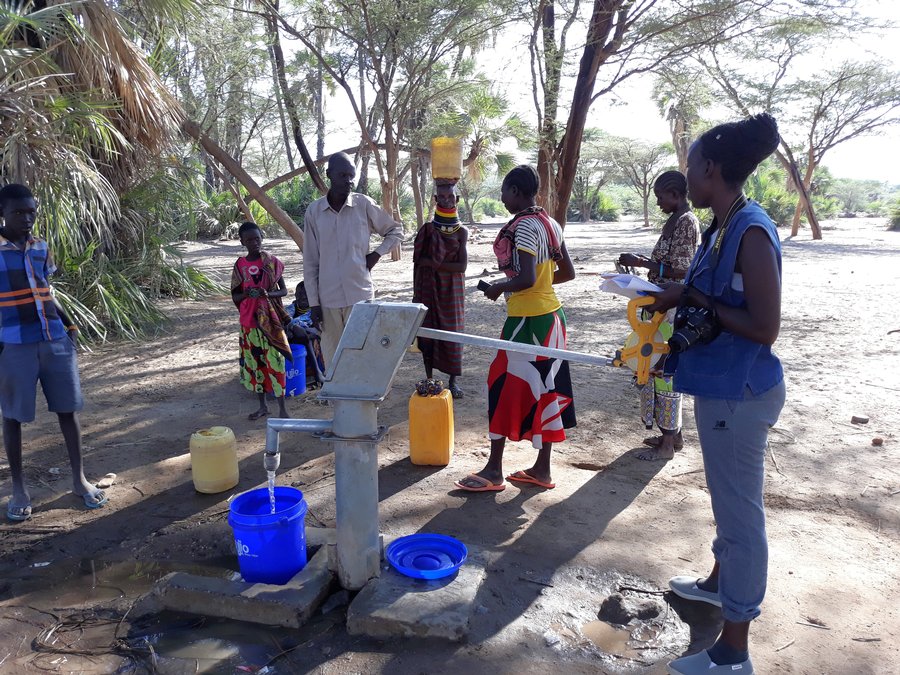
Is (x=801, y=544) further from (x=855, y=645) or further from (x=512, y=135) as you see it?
(x=512, y=135)

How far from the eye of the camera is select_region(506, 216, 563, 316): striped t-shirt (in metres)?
2.88

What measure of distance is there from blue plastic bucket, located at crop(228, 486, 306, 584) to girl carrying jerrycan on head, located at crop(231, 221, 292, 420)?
1826 millimetres

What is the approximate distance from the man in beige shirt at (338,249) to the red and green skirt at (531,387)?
1.20 metres

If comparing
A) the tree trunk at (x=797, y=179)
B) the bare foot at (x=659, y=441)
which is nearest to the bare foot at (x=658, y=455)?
the bare foot at (x=659, y=441)

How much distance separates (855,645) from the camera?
208cm

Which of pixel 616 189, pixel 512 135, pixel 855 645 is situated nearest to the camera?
pixel 855 645

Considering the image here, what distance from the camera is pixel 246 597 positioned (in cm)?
223

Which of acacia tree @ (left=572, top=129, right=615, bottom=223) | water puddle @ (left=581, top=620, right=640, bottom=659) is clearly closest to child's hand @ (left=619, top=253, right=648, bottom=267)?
water puddle @ (left=581, top=620, right=640, bottom=659)

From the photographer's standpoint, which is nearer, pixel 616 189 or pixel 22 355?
pixel 22 355

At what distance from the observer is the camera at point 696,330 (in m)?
1.71

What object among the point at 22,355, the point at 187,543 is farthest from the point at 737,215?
the point at 22,355

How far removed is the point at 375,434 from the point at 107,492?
2002 mm

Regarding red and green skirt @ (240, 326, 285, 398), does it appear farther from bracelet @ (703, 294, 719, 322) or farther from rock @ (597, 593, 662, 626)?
bracelet @ (703, 294, 719, 322)

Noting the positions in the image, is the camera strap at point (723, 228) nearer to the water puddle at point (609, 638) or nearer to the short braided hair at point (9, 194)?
the water puddle at point (609, 638)
